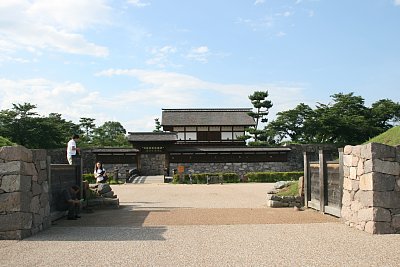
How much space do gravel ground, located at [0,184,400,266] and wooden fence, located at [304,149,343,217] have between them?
490 mm

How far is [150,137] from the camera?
35938mm

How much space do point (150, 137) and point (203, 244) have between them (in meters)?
29.6

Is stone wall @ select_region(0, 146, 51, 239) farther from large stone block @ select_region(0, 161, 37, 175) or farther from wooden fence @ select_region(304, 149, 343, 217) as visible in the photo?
wooden fence @ select_region(304, 149, 343, 217)

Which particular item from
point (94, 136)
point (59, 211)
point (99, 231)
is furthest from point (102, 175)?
point (94, 136)

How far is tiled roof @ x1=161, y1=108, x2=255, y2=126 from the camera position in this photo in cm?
4253

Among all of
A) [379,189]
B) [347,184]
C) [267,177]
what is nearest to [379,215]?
[379,189]

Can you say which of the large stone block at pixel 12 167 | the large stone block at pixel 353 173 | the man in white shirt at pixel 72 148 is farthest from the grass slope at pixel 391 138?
the large stone block at pixel 12 167

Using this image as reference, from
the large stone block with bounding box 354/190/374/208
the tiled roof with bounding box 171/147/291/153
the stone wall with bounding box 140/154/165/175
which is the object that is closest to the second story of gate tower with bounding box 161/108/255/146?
the stone wall with bounding box 140/154/165/175

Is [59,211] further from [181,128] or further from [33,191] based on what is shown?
[181,128]

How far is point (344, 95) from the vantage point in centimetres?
4238

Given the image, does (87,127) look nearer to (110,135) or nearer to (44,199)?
(110,135)

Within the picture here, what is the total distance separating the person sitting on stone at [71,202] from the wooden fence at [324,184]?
6199 mm

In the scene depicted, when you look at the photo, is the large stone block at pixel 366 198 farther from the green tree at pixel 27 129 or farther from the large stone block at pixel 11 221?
the green tree at pixel 27 129

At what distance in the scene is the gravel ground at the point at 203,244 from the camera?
5574 mm
